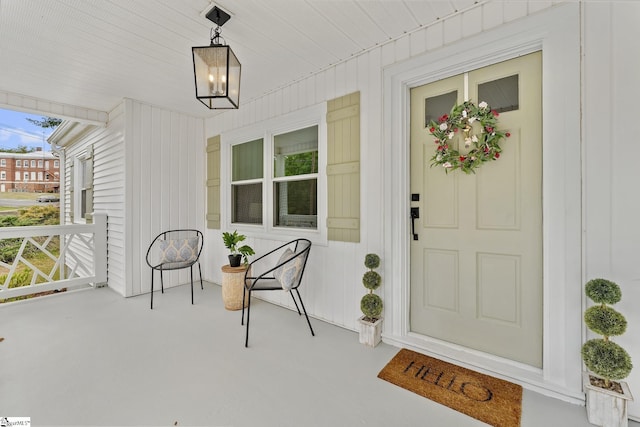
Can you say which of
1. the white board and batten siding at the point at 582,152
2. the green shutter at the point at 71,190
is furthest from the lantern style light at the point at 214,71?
the green shutter at the point at 71,190

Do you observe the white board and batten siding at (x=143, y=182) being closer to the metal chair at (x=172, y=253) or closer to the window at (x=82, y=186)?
the metal chair at (x=172, y=253)

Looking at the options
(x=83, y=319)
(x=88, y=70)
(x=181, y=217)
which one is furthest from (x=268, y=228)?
(x=88, y=70)

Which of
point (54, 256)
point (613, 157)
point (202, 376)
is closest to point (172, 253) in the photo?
point (202, 376)

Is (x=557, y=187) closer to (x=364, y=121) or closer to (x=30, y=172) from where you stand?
(x=364, y=121)

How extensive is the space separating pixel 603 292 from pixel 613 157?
759 mm

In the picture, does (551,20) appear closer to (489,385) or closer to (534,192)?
(534,192)

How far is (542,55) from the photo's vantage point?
1764 millimetres

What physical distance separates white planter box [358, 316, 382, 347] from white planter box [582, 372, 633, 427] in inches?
50.7

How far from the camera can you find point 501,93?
6.43 ft

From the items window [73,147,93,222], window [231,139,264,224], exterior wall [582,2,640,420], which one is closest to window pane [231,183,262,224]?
Result: window [231,139,264,224]

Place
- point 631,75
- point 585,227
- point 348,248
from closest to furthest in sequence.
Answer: point 631,75, point 585,227, point 348,248

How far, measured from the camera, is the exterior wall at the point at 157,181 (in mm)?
3605

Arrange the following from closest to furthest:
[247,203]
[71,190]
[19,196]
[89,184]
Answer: [247,203]
[89,184]
[71,190]
[19,196]

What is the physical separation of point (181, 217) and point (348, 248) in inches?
111
